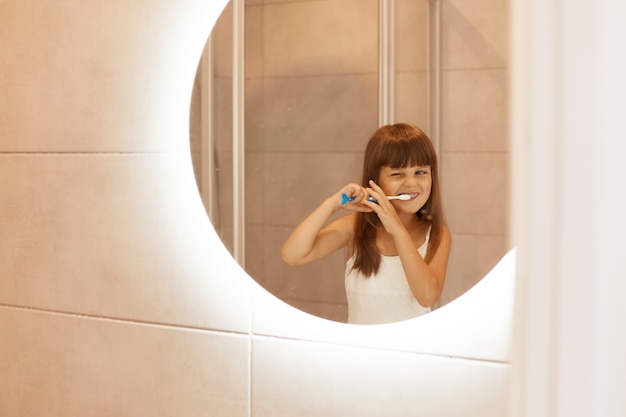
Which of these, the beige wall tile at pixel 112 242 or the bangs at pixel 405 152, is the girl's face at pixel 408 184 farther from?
the beige wall tile at pixel 112 242

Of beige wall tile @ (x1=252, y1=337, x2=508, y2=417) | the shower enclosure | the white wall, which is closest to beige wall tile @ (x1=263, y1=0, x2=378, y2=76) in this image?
the shower enclosure

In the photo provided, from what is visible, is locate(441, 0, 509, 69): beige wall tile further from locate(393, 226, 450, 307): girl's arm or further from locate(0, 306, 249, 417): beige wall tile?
locate(0, 306, 249, 417): beige wall tile

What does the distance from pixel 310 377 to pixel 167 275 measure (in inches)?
11.6

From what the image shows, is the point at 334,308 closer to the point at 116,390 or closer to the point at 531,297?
the point at 116,390

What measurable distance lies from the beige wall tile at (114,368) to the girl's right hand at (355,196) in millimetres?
277

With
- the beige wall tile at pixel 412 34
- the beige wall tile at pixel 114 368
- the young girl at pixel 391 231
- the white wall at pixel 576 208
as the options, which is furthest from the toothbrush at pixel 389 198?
the white wall at pixel 576 208

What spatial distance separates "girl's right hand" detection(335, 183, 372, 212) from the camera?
93 centimetres

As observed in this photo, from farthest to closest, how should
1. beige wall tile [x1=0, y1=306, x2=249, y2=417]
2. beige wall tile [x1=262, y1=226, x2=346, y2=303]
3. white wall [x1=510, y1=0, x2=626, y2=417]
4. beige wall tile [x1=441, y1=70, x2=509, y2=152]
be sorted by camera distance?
1. beige wall tile [x1=0, y1=306, x2=249, y2=417]
2. beige wall tile [x1=262, y1=226, x2=346, y2=303]
3. beige wall tile [x1=441, y1=70, x2=509, y2=152]
4. white wall [x1=510, y1=0, x2=626, y2=417]

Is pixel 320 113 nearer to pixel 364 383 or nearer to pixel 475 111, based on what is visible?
pixel 475 111

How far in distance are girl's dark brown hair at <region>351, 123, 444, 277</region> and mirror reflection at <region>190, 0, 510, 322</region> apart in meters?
0.01

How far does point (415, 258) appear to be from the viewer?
2.97ft

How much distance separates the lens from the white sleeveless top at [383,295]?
91cm

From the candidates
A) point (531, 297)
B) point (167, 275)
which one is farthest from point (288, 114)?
point (531, 297)

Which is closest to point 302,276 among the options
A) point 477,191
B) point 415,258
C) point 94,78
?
point 415,258
